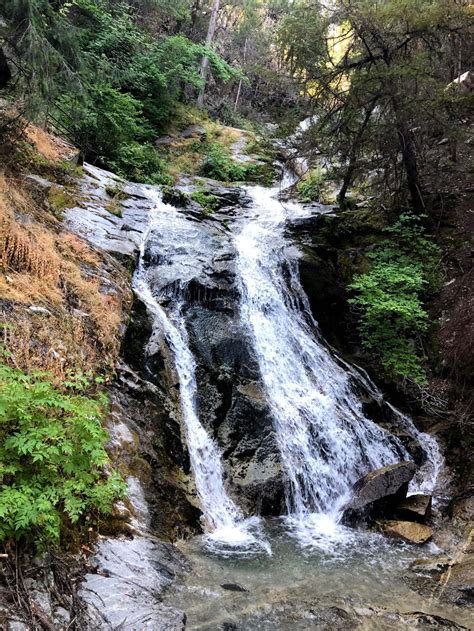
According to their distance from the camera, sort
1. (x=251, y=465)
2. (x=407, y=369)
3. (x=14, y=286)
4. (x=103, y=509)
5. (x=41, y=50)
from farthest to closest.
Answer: (x=407, y=369) < (x=251, y=465) < (x=41, y=50) < (x=14, y=286) < (x=103, y=509)

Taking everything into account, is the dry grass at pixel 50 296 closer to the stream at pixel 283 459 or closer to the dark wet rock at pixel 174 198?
the stream at pixel 283 459

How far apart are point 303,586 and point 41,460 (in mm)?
3533

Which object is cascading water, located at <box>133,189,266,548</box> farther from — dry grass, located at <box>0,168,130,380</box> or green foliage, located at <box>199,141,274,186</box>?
green foliage, located at <box>199,141,274,186</box>

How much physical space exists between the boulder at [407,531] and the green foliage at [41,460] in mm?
4722

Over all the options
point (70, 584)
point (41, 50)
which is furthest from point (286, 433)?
point (41, 50)

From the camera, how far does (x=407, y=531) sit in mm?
6883

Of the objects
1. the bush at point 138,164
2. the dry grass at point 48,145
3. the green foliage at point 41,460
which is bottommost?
the green foliage at point 41,460

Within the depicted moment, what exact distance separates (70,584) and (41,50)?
6.96 meters

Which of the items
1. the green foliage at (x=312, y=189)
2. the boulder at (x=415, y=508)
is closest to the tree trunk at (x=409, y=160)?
the green foliage at (x=312, y=189)

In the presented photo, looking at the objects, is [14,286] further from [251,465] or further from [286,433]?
[286,433]

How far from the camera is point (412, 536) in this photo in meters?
6.80

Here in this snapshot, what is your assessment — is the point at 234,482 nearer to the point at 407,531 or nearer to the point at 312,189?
the point at 407,531

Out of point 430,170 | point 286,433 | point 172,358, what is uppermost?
point 430,170

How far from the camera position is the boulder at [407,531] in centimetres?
677
